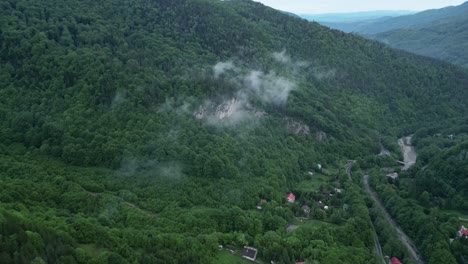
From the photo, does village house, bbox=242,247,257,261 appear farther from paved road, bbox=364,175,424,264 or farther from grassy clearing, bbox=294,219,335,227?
paved road, bbox=364,175,424,264

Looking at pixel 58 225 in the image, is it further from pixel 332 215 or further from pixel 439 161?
pixel 439 161

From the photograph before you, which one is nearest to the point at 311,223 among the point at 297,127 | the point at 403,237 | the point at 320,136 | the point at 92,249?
the point at 403,237

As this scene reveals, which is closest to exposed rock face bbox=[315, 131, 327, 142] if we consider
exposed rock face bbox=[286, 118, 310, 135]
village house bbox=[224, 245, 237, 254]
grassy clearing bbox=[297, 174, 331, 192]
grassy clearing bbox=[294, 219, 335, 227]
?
exposed rock face bbox=[286, 118, 310, 135]

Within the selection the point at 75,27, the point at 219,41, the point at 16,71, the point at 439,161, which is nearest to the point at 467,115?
the point at 439,161

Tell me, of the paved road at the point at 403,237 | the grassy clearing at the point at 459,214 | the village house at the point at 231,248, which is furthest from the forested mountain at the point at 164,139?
the grassy clearing at the point at 459,214

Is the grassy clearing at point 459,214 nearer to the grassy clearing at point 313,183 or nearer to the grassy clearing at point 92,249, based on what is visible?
the grassy clearing at point 313,183
